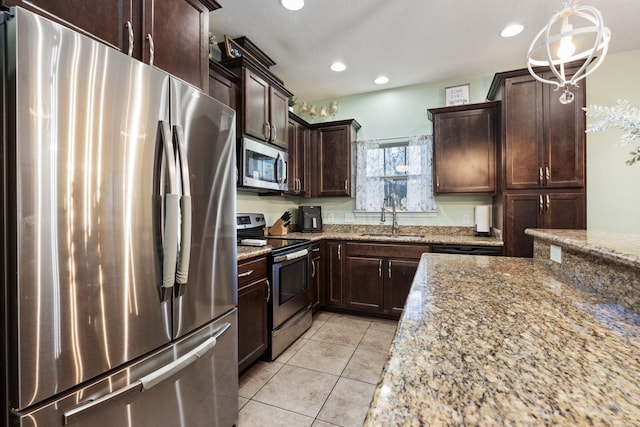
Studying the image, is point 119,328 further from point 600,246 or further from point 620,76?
point 620,76

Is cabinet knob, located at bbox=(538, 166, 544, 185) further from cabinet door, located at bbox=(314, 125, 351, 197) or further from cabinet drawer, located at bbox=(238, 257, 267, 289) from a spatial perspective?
cabinet drawer, located at bbox=(238, 257, 267, 289)

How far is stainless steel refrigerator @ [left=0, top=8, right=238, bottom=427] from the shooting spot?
82 centimetres

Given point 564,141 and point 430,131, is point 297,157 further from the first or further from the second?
point 564,141

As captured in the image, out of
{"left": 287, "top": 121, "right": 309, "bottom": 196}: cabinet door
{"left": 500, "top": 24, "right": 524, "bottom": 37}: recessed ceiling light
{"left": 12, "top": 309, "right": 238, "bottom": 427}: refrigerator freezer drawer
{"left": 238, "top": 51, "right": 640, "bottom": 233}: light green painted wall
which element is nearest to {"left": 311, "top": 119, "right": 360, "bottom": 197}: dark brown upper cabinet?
{"left": 287, "top": 121, "right": 309, "bottom": 196}: cabinet door

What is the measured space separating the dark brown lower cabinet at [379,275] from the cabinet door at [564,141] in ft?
4.19

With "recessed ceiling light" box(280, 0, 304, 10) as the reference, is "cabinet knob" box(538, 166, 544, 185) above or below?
below

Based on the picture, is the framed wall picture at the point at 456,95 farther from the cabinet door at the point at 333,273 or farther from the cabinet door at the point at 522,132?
the cabinet door at the point at 333,273

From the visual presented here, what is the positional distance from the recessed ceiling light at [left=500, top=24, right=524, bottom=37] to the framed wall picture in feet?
2.75

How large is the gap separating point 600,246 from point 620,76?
3.00m

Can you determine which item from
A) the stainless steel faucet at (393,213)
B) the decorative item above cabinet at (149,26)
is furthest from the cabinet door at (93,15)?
the stainless steel faucet at (393,213)

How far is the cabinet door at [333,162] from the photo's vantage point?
3.65 meters

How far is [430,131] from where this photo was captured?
354cm

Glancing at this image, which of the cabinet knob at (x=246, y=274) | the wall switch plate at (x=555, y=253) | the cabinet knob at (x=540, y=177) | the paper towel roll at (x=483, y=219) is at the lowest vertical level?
the cabinet knob at (x=246, y=274)

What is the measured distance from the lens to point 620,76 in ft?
9.44
